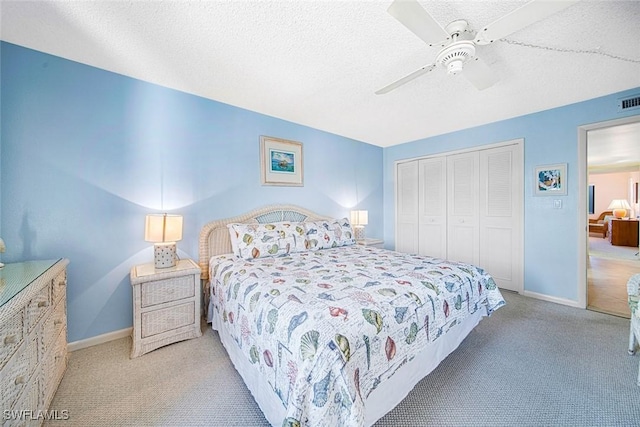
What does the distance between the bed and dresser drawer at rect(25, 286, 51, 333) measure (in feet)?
3.36

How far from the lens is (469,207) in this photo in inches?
152

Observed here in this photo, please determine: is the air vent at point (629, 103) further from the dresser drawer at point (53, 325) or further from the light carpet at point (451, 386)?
the dresser drawer at point (53, 325)

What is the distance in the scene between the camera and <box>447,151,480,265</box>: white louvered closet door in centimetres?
381

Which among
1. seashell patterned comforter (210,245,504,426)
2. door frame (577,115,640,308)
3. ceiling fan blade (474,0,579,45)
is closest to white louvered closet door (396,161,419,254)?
door frame (577,115,640,308)

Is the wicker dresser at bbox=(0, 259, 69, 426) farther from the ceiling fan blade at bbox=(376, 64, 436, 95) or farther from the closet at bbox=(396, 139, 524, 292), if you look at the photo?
the closet at bbox=(396, 139, 524, 292)

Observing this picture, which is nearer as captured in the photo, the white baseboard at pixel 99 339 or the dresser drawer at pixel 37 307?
the dresser drawer at pixel 37 307

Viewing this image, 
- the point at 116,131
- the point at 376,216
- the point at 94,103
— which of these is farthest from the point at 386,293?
the point at 376,216

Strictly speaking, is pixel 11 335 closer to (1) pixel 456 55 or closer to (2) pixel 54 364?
(2) pixel 54 364

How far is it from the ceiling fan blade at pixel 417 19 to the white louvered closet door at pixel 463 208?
2717mm

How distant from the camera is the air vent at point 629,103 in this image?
2586 mm

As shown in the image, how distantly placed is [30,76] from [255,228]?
2129 millimetres

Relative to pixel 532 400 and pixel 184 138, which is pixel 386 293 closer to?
pixel 532 400

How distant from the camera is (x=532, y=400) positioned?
1579 mm

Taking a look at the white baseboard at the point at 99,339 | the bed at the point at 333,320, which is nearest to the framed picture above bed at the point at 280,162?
the bed at the point at 333,320
